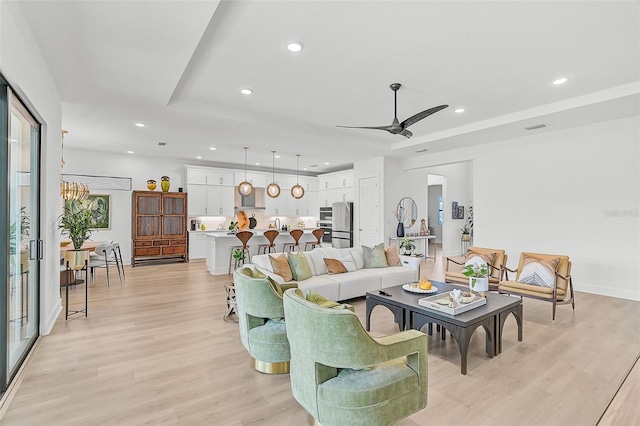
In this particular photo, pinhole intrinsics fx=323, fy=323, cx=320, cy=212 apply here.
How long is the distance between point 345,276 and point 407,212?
4.67m

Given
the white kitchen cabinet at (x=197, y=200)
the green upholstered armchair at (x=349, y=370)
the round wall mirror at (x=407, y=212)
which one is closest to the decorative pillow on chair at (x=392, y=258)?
the round wall mirror at (x=407, y=212)

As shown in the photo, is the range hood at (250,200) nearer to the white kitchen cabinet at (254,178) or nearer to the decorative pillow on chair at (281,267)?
the white kitchen cabinet at (254,178)

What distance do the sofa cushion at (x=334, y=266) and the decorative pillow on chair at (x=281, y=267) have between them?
705 millimetres

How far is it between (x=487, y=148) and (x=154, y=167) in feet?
27.0

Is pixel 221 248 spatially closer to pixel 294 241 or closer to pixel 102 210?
pixel 294 241

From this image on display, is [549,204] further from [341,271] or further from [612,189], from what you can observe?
[341,271]

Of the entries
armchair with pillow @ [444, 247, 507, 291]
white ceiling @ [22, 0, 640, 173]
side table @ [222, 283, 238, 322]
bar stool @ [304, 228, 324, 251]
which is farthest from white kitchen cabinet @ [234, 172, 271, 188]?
armchair with pillow @ [444, 247, 507, 291]

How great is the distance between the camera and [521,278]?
4527 mm

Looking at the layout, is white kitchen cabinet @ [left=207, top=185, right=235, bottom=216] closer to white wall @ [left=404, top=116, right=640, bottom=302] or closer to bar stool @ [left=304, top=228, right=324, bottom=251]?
bar stool @ [left=304, top=228, right=324, bottom=251]

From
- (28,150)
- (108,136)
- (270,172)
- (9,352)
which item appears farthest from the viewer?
(270,172)

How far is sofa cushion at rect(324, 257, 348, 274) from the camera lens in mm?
4812

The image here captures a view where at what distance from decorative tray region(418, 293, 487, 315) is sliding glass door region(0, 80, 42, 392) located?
3484mm

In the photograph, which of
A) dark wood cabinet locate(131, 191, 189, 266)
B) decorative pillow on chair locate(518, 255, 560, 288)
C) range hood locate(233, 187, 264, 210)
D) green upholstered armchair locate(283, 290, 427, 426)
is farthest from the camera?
range hood locate(233, 187, 264, 210)

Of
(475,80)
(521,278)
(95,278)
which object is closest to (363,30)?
(475,80)
